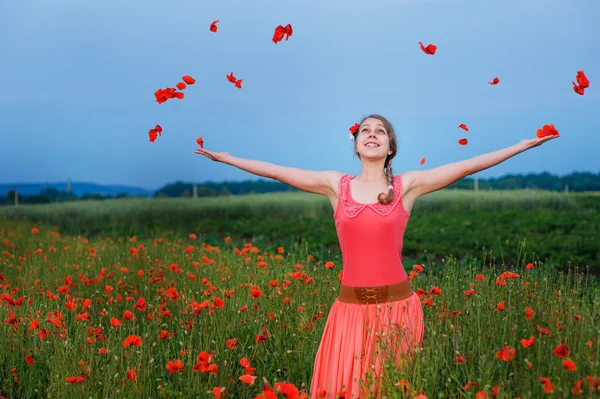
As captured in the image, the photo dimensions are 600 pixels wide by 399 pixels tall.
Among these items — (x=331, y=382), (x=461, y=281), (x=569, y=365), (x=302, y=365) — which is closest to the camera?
(x=569, y=365)

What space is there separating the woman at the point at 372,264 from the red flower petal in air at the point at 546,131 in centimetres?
3

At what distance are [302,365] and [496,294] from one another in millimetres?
1303

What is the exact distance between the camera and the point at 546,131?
338cm

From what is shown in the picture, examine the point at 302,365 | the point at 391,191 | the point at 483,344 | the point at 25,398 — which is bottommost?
the point at 25,398

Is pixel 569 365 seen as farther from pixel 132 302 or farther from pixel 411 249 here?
pixel 411 249

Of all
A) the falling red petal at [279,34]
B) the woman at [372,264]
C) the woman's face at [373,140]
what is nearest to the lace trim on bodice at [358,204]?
the woman at [372,264]

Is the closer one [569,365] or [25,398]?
[569,365]

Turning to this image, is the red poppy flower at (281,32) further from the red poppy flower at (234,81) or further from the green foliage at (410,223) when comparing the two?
the green foliage at (410,223)

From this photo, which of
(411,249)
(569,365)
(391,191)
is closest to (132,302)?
(391,191)

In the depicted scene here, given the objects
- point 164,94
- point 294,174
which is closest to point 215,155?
point 294,174

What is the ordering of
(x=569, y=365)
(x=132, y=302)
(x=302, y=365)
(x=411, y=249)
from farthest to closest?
(x=411, y=249)
(x=132, y=302)
(x=302, y=365)
(x=569, y=365)

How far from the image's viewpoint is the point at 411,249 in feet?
33.7

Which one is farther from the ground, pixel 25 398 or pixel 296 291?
pixel 296 291

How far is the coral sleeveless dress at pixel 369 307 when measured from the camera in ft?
10.4
